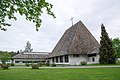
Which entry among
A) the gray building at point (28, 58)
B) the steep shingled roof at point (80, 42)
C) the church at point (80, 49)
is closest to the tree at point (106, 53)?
the church at point (80, 49)

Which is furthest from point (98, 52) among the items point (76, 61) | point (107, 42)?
point (76, 61)

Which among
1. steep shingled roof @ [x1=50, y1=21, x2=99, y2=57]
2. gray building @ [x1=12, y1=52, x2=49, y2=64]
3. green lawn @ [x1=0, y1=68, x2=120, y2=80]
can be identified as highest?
steep shingled roof @ [x1=50, y1=21, x2=99, y2=57]

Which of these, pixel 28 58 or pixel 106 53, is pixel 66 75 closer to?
pixel 106 53

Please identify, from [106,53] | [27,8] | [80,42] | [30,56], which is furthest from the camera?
[30,56]

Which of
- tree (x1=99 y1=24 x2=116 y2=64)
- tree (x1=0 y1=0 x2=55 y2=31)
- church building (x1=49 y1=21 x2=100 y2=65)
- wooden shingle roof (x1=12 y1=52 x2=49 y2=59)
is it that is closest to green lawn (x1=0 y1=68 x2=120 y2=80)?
tree (x1=0 y1=0 x2=55 y2=31)

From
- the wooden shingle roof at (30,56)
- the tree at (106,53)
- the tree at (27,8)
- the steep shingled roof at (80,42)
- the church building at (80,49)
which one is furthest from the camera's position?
the wooden shingle roof at (30,56)

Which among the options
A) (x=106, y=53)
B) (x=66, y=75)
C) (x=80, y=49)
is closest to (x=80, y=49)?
(x=80, y=49)

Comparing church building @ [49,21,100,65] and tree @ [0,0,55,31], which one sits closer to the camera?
tree @ [0,0,55,31]

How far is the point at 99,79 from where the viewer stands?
43.6 feet

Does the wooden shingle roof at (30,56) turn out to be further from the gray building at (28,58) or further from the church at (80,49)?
the church at (80,49)

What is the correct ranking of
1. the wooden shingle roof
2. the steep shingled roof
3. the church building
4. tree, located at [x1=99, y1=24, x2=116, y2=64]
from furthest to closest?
1. the wooden shingle roof
2. the steep shingled roof
3. the church building
4. tree, located at [x1=99, y1=24, x2=116, y2=64]

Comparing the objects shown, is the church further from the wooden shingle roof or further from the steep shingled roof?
the wooden shingle roof

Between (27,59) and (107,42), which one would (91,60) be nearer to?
(107,42)

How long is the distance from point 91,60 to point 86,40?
4.98 metres
